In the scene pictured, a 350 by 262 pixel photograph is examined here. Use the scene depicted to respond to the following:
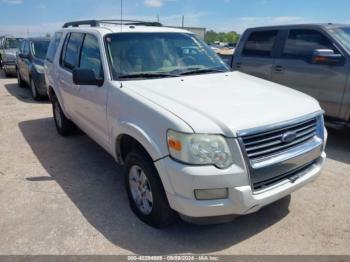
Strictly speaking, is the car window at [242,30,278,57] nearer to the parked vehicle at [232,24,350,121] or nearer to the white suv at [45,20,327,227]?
the parked vehicle at [232,24,350,121]

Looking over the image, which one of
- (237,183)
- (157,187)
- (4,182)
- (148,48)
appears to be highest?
(148,48)

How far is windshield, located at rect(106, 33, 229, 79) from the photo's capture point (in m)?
3.61

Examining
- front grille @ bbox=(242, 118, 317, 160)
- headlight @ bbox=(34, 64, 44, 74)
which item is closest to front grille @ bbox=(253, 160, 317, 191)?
front grille @ bbox=(242, 118, 317, 160)

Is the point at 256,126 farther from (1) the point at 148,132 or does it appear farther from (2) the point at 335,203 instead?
(2) the point at 335,203

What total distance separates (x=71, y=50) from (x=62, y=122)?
146cm

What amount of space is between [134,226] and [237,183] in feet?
4.01

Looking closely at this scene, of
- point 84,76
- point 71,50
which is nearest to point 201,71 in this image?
point 84,76

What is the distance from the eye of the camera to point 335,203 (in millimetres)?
3568

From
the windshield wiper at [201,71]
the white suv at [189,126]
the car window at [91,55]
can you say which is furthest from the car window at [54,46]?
the windshield wiper at [201,71]

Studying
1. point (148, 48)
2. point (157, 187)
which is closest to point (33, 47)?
point (148, 48)

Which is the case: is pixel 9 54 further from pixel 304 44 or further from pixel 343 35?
pixel 343 35

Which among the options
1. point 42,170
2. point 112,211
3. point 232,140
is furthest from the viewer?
point 42,170

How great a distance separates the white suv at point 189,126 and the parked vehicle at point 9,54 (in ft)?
40.0

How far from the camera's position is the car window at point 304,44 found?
536cm
